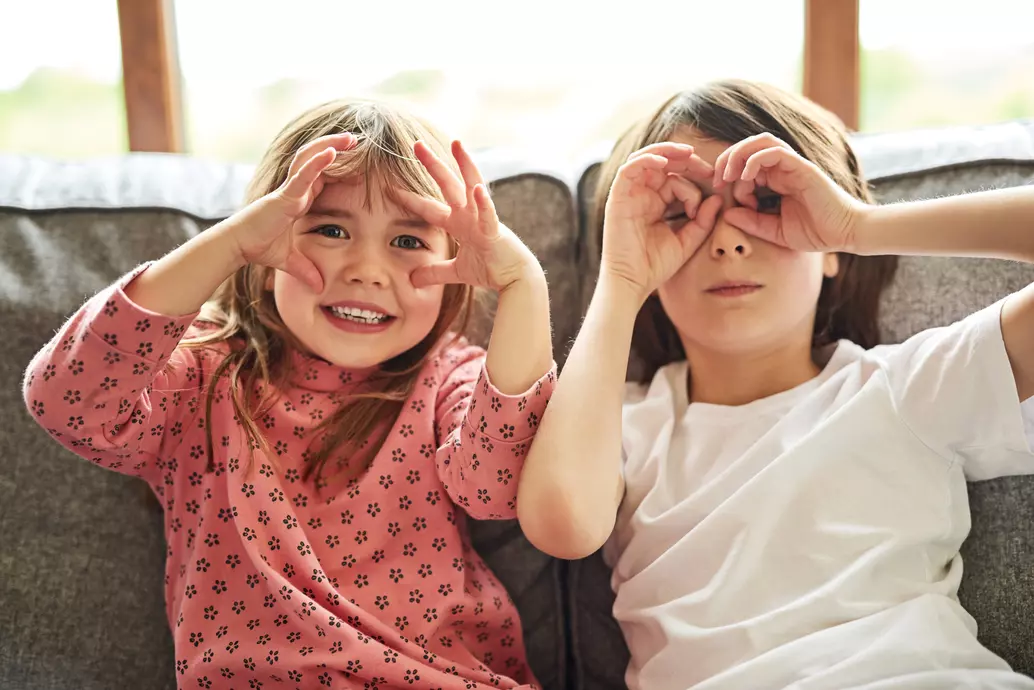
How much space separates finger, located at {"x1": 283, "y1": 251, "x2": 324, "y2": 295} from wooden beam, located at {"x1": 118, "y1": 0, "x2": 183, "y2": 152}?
0.84 m

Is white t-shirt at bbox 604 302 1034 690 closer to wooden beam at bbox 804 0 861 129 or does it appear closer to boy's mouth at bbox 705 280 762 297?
boy's mouth at bbox 705 280 762 297

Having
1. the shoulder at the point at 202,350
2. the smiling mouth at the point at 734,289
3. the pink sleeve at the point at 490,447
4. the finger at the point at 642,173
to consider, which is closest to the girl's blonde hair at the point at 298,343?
the shoulder at the point at 202,350

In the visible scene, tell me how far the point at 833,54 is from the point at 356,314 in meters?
1.05

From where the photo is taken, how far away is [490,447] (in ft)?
3.21

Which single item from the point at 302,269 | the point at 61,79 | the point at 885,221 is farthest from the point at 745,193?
the point at 61,79

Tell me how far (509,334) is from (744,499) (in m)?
0.32

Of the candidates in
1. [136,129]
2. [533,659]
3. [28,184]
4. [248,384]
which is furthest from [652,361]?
[136,129]

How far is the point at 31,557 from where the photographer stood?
3.79ft

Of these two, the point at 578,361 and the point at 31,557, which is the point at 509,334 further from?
the point at 31,557

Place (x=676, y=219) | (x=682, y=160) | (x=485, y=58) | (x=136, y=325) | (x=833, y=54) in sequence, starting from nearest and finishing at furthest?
(x=136, y=325) → (x=682, y=160) → (x=676, y=219) → (x=833, y=54) → (x=485, y=58)

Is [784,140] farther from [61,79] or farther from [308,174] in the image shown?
[61,79]

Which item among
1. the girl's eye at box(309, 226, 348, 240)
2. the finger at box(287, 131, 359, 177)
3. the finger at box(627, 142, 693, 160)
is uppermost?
the finger at box(287, 131, 359, 177)

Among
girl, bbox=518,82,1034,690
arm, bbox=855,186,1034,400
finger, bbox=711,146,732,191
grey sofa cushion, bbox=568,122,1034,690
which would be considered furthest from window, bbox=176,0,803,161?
arm, bbox=855,186,1034,400

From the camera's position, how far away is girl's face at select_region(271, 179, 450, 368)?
→ 3.36 ft
